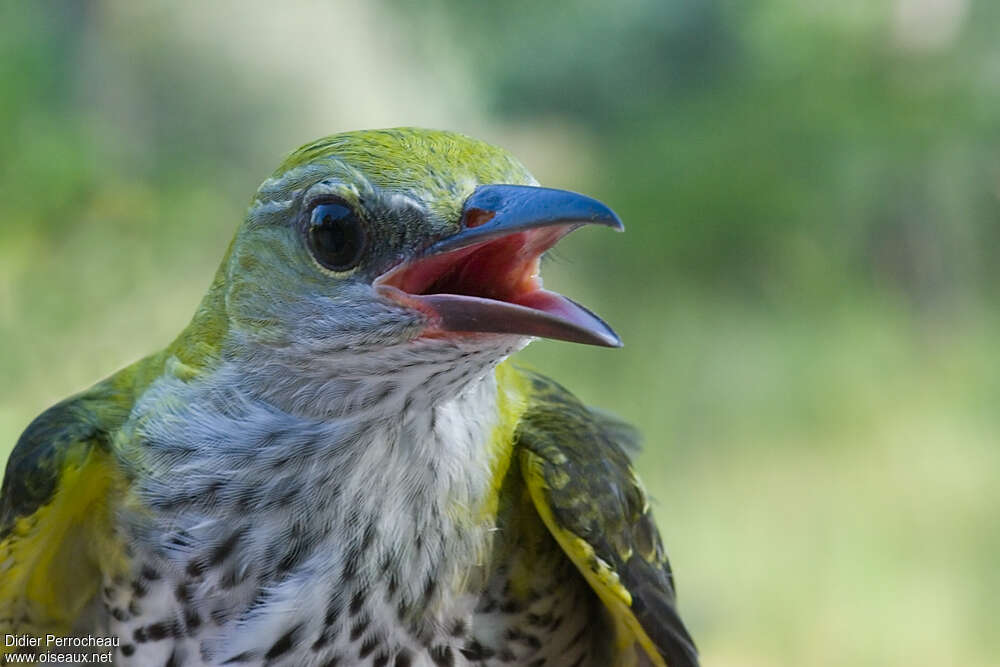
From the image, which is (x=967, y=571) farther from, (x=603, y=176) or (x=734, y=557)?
(x=603, y=176)

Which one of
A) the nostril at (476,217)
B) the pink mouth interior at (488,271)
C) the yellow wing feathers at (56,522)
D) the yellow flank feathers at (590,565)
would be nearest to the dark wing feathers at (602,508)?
the yellow flank feathers at (590,565)

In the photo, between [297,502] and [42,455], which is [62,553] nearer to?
[42,455]

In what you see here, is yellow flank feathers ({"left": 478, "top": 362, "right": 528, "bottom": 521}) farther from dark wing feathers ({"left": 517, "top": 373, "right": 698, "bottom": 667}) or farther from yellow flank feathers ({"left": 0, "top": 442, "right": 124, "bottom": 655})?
yellow flank feathers ({"left": 0, "top": 442, "right": 124, "bottom": 655})

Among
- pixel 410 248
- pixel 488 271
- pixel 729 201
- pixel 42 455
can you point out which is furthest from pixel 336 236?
pixel 729 201

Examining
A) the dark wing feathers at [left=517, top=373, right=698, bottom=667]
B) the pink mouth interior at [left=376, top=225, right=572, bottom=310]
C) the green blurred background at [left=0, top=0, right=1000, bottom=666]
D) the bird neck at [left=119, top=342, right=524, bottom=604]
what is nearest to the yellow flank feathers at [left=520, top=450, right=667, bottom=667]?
the dark wing feathers at [left=517, top=373, right=698, bottom=667]

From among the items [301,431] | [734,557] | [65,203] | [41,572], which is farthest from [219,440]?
[734,557]

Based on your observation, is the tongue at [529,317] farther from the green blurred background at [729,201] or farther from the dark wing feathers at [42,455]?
the green blurred background at [729,201]
